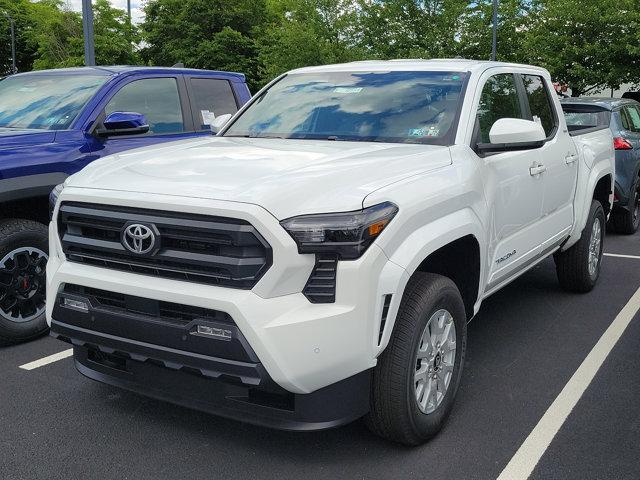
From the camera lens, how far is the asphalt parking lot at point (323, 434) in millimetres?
3141

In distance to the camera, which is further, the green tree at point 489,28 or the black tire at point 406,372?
the green tree at point 489,28

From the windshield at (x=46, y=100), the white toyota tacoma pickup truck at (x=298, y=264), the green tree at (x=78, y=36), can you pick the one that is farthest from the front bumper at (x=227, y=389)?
the green tree at (x=78, y=36)

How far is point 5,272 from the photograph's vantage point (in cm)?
465

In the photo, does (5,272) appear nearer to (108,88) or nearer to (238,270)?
(108,88)

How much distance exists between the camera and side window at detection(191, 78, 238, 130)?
6.34 metres

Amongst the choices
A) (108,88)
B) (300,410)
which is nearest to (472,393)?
(300,410)

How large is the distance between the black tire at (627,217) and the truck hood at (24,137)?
704 cm

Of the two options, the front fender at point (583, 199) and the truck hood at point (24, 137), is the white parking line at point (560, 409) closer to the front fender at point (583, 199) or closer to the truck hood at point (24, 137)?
the front fender at point (583, 199)

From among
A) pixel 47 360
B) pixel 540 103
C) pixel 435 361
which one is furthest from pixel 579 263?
pixel 47 360

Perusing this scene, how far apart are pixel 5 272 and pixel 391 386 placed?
291cm

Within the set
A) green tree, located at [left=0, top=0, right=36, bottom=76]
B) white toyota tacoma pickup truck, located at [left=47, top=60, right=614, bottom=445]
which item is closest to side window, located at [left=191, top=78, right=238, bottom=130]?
white toyota tacoma pickup truck, located at [left=47, top=60, right=614, bottom=445]

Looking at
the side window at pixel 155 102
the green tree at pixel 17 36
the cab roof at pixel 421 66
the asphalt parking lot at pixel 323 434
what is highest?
the green tree at pixel 17 36

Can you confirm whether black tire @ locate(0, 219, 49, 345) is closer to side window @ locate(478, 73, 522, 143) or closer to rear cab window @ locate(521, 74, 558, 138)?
side window @ locate(478, 73, 522, 143)

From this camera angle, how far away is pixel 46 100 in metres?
5.60
